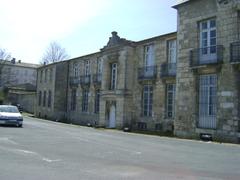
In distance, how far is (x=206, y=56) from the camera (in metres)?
22.7

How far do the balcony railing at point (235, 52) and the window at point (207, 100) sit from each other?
1.71m

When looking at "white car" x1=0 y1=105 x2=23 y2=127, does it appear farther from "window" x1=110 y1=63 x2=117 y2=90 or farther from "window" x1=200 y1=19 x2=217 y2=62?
"window" x1=200 y1=19 x2=217 y2=62

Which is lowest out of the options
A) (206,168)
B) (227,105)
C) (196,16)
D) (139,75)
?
(206,168)

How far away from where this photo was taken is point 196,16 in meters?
23.4

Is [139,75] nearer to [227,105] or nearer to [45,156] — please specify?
[227,105]

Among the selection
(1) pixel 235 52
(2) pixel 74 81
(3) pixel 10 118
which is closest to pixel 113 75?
(2) pixel 74 81

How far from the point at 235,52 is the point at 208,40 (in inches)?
97.8

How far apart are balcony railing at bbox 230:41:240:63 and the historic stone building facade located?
0.05 metres

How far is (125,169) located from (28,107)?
5298 cm

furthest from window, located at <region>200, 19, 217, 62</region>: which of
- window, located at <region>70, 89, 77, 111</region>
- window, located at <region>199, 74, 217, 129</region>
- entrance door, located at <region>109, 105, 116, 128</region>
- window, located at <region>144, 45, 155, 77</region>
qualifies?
window, located at <region>70, 89, 77, 111</region>

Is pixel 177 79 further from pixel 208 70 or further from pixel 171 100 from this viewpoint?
pixel 171 100

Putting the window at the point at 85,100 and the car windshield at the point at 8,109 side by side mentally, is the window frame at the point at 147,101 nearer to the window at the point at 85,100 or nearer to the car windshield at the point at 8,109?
the car windshield at the point at 8,109

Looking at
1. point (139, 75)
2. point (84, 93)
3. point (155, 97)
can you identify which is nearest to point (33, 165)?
point (155, 97)

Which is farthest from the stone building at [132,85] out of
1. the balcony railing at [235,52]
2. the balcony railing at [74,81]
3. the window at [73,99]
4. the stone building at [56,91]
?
the balcony railing at [235,52]
